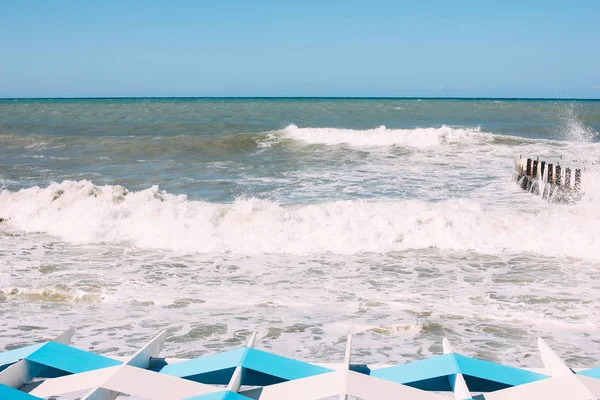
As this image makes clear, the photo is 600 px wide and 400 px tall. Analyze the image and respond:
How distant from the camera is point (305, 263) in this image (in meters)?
9.77

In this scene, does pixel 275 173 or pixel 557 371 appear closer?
pixel 557 371

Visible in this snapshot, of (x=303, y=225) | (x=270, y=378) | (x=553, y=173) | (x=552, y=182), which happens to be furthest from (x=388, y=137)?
(x=270, y=378)

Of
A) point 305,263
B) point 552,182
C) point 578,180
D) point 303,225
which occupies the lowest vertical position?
point 305,263

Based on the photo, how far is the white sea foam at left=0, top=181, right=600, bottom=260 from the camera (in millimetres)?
10781

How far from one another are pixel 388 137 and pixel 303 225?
773 inches

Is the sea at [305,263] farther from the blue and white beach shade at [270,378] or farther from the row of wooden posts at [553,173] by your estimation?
the blue and white beach shade at [270,378]

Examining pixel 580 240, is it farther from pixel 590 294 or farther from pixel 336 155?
pixel 336 155

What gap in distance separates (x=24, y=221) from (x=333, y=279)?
751 cm

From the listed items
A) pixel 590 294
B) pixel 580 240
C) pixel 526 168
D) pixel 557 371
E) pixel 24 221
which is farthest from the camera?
pixel 526 168

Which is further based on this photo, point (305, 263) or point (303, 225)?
point (303, 225)

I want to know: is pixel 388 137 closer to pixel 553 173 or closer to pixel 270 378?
pixel 553 173

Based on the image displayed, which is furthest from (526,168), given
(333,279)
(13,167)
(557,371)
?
(13,167)

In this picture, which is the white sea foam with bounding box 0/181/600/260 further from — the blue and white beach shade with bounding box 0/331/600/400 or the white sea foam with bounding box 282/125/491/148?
the white sea foam with bounding box 282/125/491/148

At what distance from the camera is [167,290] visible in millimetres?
8102
